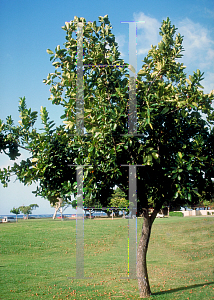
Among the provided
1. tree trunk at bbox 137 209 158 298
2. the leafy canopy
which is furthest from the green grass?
the leafy canopy

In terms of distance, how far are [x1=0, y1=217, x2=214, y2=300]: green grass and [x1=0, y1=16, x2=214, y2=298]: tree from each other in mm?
3643

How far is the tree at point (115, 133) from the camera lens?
23.9ft

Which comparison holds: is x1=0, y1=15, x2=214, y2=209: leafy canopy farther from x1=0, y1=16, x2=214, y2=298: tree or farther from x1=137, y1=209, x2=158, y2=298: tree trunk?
x1=137, y1=209, x2=158, y2=298: tree trunk

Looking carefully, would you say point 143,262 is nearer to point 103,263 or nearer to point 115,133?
point 115,133

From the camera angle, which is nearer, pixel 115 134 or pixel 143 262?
pixel 115 134

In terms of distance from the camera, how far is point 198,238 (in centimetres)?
2989

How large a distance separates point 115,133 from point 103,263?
15919mm

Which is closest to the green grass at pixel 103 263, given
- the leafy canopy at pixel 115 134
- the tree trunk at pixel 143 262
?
the tree trunk at pixel 143 262

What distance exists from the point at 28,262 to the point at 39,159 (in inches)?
657

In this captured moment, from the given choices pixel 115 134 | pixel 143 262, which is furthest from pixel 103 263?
pixel 115 134

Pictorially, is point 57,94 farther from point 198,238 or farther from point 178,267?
point 198,238

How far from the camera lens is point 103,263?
798 inches

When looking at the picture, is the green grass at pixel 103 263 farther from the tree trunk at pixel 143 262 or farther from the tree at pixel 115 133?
the tree at pixel 115 133

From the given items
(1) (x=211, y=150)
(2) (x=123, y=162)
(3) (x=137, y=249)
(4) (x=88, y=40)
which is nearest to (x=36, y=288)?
(3) (x=137, y=249)
